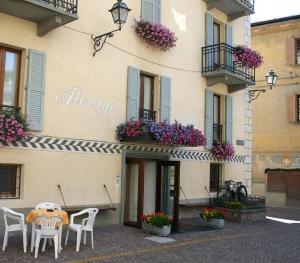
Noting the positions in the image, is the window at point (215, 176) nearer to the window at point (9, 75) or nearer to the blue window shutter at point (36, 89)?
the blue window shutter at point (36, 89)

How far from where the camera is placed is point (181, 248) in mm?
10141

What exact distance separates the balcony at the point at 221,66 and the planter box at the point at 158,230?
662 cm

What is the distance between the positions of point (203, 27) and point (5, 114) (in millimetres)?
8968

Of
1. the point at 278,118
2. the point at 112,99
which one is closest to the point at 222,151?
the point at 112,99

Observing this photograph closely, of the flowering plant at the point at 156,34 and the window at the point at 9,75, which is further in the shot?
the flowering plant at the point at 156,34

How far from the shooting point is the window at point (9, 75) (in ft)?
35.1

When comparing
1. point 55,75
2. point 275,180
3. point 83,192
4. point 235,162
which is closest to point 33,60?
point 55,75

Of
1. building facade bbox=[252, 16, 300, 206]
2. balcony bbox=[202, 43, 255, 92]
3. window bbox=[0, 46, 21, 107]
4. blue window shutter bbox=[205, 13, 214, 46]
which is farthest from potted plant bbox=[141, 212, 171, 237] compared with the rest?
building facade bbox=[252, 16, 300, 206]

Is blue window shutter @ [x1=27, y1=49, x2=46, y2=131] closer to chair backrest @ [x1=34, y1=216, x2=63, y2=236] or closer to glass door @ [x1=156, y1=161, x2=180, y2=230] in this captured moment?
chair backrest @ [x1=34, y1=216, x2=63, y2=236]

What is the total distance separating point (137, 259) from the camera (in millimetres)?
8875

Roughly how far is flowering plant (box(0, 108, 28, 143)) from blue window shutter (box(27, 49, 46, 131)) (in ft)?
1.22

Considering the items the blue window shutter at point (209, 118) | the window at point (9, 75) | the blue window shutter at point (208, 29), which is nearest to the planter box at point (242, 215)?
the blue window shutter at point (209, 118)

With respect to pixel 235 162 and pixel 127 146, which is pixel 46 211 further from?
pixel 235 162

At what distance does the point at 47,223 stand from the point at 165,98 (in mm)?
6956
